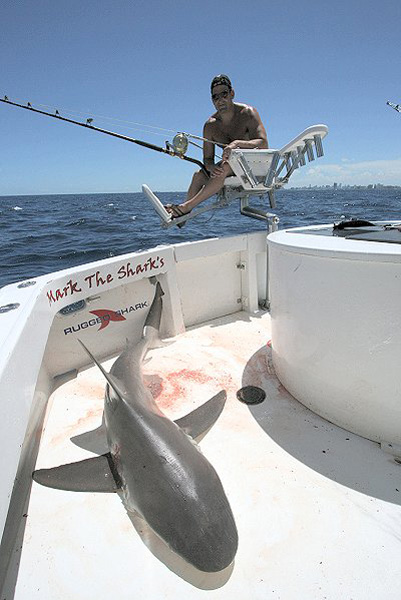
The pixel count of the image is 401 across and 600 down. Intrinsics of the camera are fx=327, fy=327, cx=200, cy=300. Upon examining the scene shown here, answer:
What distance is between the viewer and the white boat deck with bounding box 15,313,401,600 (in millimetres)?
1498

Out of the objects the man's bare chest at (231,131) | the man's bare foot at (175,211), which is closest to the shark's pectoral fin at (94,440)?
the man's bare foot at (175,211)

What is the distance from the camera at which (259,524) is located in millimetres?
1745

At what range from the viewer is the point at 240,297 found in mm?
4570

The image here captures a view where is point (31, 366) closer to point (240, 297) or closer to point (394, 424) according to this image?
point (394, 424)

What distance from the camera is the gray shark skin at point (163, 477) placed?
1.50 metres

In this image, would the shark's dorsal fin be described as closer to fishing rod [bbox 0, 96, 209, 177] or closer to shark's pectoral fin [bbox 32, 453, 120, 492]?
shark's pectoral fin [bbox 32, 453, 120, 492]

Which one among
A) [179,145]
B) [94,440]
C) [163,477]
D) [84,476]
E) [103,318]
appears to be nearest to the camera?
[163,477]

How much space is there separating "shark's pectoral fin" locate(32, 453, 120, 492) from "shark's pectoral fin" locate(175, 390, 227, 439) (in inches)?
21.6

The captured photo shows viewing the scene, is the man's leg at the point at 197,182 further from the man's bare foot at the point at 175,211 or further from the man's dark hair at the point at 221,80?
the man's dark hair at the point at 221,80

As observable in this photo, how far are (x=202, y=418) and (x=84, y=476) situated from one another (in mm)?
857

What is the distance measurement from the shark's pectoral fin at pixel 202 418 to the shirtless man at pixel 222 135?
2467 mm

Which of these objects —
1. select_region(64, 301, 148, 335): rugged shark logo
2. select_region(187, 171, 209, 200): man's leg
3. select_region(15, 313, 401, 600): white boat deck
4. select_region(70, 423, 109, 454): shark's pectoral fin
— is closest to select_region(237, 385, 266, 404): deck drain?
select_region(15, 313, 401, 600): white boat deck

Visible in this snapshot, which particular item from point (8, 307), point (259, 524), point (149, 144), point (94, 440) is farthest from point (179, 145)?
point (259, 524)

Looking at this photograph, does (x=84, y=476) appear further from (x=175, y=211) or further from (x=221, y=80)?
(x=221, y=80)
